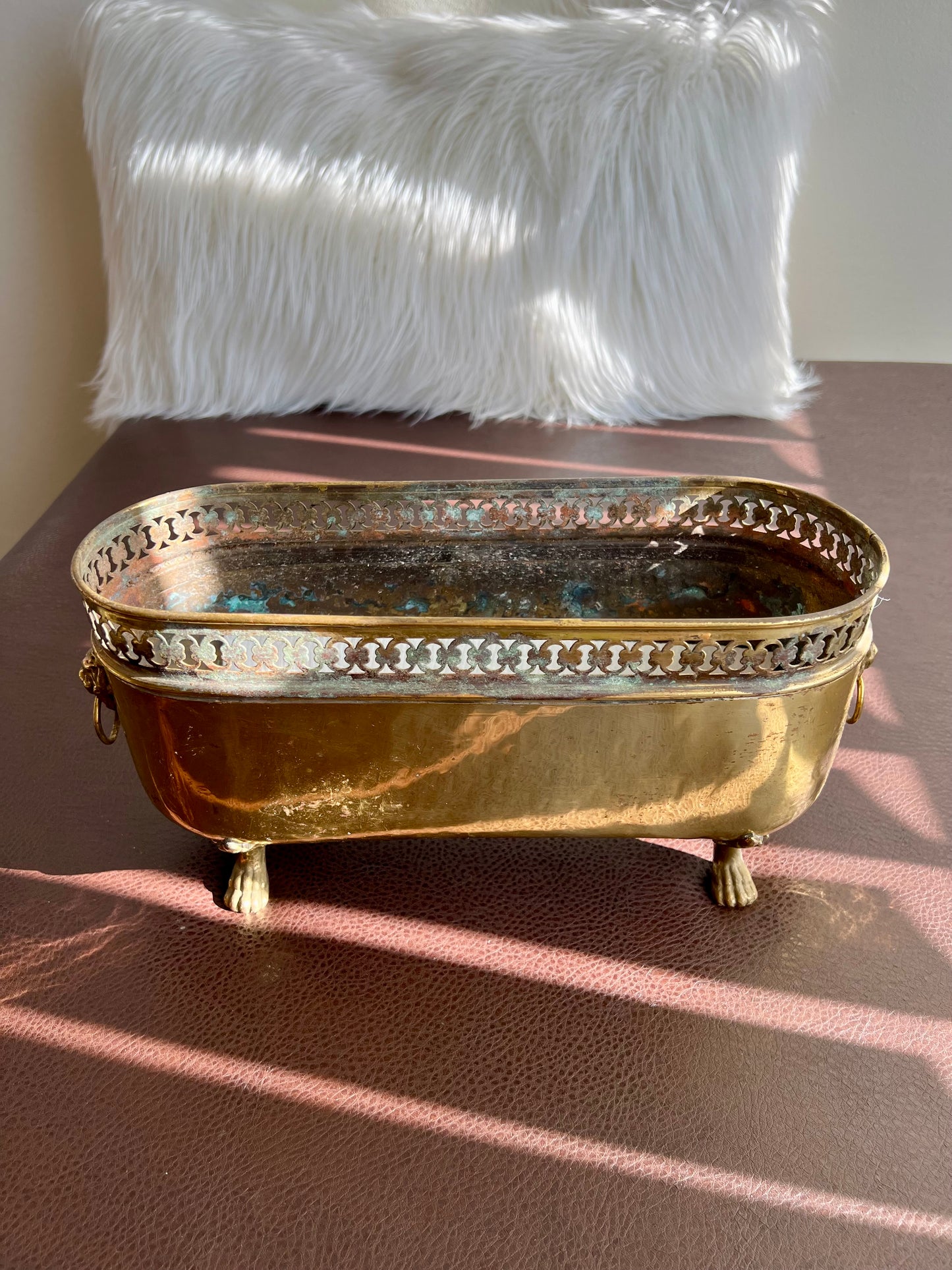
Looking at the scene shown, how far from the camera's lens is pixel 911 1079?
2.24 ft

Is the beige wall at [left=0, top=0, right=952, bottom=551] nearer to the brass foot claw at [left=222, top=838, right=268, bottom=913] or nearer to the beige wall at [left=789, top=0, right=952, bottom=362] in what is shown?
the beige wall at [left=789, top=0, right=952, bottom=362]

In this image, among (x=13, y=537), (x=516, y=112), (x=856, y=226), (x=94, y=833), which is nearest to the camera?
(x=94, y=833)

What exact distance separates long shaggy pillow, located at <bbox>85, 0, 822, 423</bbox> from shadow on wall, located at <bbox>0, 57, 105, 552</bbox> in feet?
0.85

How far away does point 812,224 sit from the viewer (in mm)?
A: 1892

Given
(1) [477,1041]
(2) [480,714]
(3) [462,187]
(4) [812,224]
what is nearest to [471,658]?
(2) [480,714]

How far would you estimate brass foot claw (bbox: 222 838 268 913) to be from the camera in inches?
31.9

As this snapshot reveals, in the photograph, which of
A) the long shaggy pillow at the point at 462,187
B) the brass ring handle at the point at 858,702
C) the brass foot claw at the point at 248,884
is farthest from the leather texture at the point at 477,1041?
the long shaggy pillow at the point at 462,187

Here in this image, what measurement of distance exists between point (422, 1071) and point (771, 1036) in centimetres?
25

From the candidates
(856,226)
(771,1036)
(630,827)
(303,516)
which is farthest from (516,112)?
(771,1036)

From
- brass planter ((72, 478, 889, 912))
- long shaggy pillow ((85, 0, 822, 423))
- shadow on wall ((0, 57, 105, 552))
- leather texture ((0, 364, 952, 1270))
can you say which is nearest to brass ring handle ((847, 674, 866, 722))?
brass planter ((72, 478, 889, 912))

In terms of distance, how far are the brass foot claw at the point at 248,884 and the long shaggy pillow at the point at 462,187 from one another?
3.34ft

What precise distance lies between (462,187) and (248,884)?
1179 mm

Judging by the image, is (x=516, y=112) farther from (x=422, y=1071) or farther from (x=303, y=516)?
(x=422, y=1071)

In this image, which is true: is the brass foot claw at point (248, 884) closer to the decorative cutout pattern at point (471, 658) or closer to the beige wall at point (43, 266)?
the decorative cutout pattern at point (471, 658)
